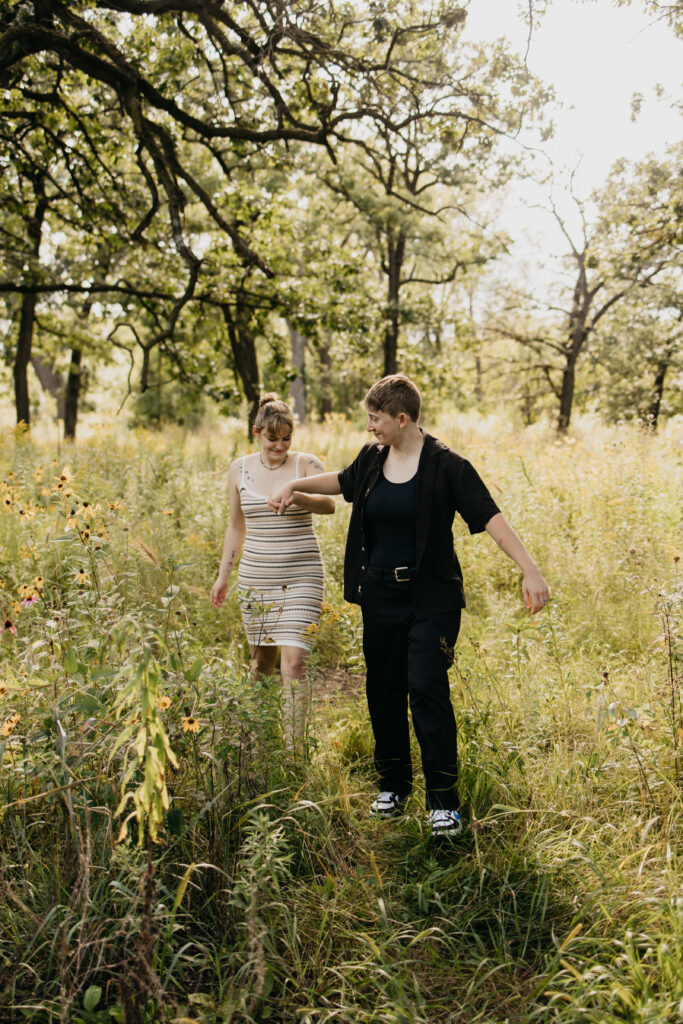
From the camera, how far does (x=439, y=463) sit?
3.29 m

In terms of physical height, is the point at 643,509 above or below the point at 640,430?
below

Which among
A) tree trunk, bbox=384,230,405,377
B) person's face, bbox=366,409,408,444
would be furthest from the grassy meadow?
tree trunk, bbox=384,230,405,377

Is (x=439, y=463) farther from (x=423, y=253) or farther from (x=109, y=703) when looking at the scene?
(x=423, y=253)

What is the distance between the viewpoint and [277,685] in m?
3.11

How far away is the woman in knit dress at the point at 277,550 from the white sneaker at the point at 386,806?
764 mm

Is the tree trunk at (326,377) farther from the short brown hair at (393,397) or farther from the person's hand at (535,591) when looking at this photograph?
the person's hand at (535,591)

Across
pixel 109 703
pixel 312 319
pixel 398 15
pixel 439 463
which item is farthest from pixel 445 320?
pixel 109 703

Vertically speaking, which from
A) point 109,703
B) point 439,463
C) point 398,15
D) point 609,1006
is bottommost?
point 609,1006

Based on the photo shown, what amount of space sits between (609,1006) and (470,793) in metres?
1.18

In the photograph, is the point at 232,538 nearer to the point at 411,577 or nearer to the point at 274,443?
the point at 274,443

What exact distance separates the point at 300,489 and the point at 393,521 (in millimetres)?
661

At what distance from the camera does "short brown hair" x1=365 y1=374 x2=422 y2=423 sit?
10.8ft

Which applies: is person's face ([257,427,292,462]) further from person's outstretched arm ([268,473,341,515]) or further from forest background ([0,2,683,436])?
forest background ([0,2,683,436])

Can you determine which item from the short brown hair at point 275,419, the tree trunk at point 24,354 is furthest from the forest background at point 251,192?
the short brown hair at point 275,419
